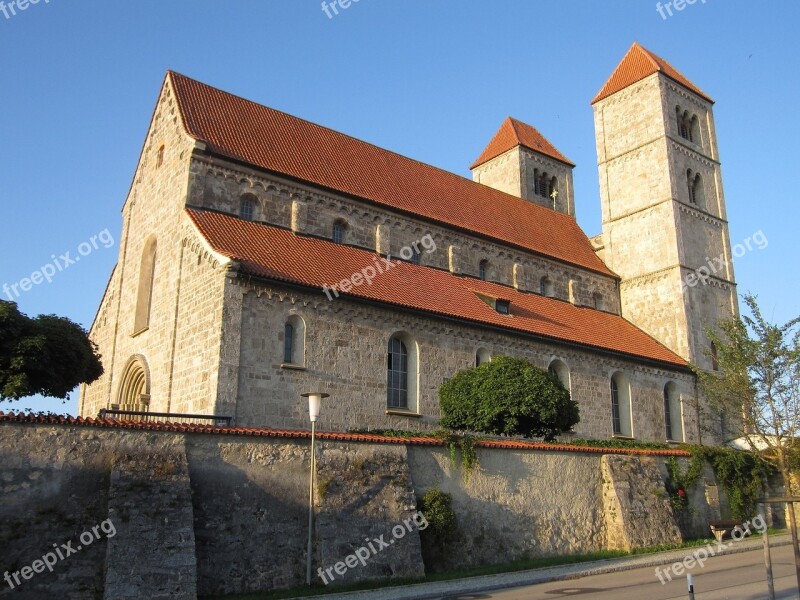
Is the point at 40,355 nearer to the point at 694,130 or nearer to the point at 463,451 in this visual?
the point at 463,451

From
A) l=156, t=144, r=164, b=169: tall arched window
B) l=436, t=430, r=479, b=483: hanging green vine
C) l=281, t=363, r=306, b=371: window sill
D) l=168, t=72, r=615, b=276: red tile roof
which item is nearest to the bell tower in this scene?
l=168, t=72, r=615, b=276: red tile roof

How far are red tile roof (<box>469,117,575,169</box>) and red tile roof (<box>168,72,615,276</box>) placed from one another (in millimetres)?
7185

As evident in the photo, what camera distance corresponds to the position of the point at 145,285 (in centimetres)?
2597

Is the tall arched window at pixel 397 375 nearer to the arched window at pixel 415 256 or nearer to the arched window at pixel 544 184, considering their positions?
the arched window at pixel 415 256

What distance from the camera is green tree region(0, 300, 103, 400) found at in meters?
17.8

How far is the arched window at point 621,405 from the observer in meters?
30.4

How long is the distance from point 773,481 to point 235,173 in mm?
21864

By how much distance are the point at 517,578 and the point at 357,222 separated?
14847 millimetres

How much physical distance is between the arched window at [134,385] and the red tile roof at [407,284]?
5.09 m

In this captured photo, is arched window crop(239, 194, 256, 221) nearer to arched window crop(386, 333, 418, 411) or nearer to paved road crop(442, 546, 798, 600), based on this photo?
arched window crop(386, 333, 418, 411)

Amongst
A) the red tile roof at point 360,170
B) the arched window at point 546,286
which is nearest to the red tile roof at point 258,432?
the red tile roof at point 360,170

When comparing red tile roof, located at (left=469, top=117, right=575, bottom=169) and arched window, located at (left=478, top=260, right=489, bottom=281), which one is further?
red tile roof, located at (left=469, top=117, right=575, bottom=169)

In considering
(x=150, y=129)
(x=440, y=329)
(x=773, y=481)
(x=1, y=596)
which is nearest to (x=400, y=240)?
(x=440, y=329)

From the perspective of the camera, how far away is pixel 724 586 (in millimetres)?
15039
